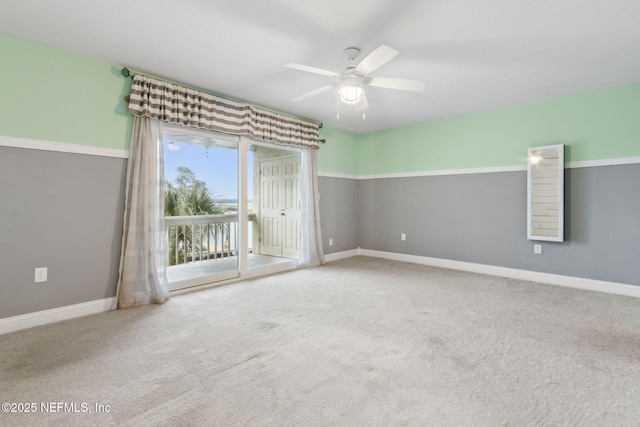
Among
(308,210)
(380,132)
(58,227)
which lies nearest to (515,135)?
(380,132)

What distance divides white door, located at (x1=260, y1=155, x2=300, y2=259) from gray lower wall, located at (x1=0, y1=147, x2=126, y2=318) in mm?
2911

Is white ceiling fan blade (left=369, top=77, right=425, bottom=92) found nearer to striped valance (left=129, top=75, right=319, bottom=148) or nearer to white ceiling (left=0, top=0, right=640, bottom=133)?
white ceiling (left=0, top=0, right=640, bottom=133)

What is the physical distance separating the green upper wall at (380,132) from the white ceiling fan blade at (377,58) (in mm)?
2473

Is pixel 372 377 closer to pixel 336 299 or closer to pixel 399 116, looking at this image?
pixel 336 299

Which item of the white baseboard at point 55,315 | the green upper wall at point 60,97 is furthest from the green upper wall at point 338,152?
the white baseboard at point 55,315

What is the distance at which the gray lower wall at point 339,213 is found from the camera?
17.9 feet

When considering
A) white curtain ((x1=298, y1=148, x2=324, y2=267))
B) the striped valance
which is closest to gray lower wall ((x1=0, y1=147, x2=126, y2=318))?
the striped valance

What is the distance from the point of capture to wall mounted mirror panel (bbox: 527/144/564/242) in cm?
379

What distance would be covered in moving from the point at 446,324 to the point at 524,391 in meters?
0.94

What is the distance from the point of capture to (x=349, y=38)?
2488 mm

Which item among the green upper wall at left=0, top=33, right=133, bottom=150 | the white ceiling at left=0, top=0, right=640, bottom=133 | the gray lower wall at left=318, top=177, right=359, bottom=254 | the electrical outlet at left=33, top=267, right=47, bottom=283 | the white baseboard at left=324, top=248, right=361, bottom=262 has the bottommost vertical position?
the white baseboard at left=324, top=248, right=361, bottom=262

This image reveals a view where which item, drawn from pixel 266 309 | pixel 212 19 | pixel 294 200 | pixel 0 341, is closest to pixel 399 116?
pixel 294 200

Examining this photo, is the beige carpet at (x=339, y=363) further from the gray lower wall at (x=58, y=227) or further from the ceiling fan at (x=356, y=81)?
the ceiling fan at (x=356, y=81)

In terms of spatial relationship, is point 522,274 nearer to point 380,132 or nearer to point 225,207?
point 380,132
